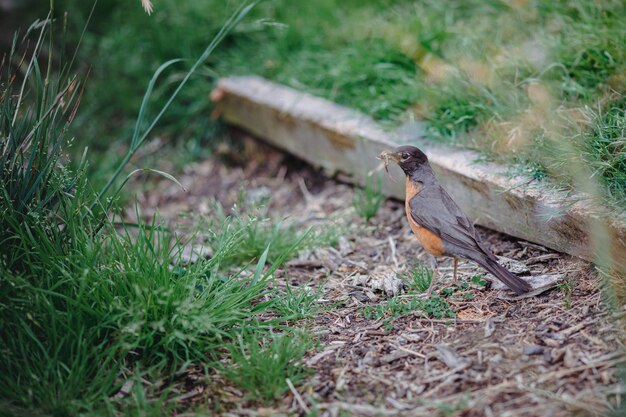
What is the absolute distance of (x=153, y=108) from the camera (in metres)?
6.44

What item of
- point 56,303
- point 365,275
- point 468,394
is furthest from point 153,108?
point 468,394

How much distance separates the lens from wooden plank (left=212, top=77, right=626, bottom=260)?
3486 mm

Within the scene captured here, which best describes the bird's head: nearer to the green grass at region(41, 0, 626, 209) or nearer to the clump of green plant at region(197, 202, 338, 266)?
the green grass at region(41, 0, 626, 209)

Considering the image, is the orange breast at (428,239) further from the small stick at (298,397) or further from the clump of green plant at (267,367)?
the small stick at (298,397)

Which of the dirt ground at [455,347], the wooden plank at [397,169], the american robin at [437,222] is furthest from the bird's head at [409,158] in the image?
the dirt ground at [455,347]

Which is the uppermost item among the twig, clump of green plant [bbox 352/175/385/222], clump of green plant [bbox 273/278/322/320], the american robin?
the american robin

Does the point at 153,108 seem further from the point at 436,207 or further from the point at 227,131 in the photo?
the point at 436,207

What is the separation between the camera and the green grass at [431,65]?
3.92 metres

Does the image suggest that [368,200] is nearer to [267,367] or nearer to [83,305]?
[267,367]

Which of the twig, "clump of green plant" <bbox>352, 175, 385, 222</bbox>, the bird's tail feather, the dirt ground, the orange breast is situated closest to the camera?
the dirt ground

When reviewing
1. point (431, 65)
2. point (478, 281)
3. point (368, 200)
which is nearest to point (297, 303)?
point (478, 281)

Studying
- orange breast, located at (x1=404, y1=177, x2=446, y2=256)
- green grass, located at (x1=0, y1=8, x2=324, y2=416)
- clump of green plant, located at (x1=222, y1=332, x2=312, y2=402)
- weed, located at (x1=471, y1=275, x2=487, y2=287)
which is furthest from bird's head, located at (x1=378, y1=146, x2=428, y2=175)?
clump of green plant, located at (x1=222, y1=332, x2=312, y2=402)

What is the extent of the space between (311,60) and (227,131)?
1.14 metres

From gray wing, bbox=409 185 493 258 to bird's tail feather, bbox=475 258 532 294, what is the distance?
68mm
